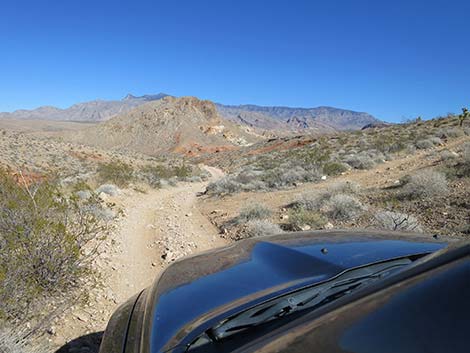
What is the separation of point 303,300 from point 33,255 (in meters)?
3.65

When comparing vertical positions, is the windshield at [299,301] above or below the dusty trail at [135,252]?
above

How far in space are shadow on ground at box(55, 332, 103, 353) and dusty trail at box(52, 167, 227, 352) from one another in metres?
0.01

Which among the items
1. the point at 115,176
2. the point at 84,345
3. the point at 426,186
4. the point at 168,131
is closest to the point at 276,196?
the point at 426,186

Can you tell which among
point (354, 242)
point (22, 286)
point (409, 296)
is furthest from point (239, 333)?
point (22, 286)

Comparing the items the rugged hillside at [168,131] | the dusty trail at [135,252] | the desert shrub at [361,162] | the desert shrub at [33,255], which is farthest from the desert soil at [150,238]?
the rugged hillside at [168,131]

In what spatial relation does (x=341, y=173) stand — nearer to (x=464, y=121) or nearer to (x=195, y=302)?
(x=195, y=302)

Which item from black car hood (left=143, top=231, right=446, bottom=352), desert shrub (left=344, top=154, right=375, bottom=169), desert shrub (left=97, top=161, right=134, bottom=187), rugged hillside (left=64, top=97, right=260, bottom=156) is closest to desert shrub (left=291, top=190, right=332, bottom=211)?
black car hood (left=143, top=231, right=446, bottom=352)

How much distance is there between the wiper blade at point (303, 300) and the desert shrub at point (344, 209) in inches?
228

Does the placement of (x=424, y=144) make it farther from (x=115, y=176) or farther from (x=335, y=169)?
(x=115, y=176)

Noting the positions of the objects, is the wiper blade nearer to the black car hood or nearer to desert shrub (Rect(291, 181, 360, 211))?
the black car hood

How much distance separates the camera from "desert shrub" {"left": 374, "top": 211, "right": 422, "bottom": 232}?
245 inches

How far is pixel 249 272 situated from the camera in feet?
7.85

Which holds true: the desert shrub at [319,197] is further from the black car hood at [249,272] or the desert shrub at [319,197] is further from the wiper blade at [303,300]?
the wiper blade at [303,300]

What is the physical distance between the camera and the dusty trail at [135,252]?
4281 mm
